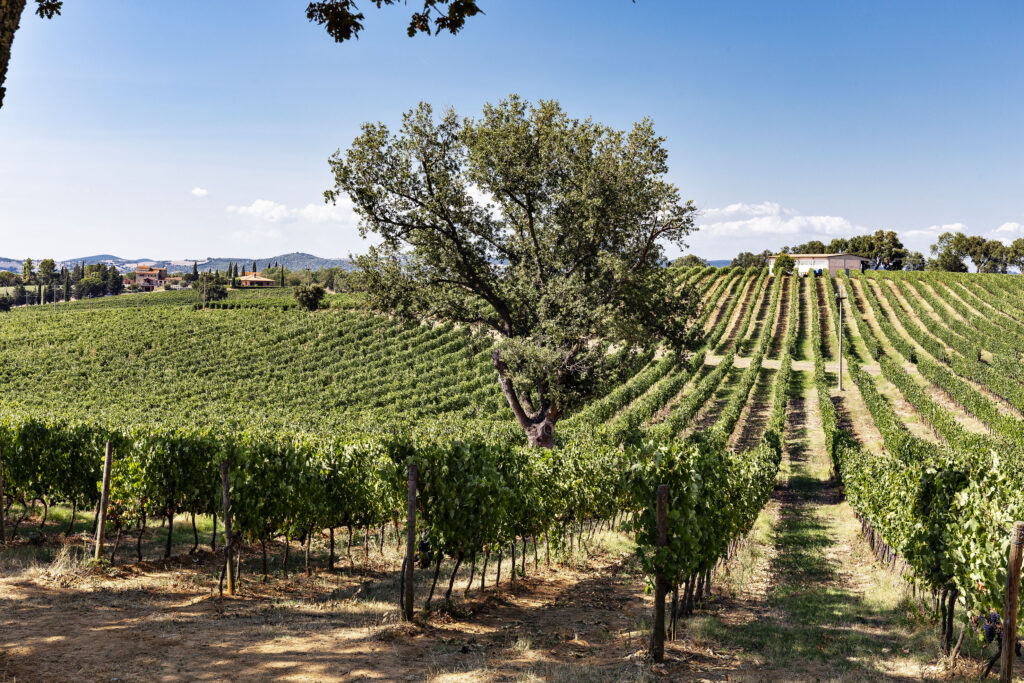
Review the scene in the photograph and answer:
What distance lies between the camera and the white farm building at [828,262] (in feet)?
366

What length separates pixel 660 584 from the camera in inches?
319

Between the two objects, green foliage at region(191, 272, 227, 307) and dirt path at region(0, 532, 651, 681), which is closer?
dirt path at region(0, 532, 651, 681)

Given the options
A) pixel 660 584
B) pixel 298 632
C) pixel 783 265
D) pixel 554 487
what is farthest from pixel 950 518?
pixel 783 265

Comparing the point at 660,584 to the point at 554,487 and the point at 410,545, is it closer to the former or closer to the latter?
the point at 410,545

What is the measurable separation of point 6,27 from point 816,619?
549 inches

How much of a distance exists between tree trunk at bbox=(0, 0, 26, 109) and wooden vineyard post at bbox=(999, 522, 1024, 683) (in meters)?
11.3

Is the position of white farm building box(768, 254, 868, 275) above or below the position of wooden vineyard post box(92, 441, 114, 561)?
above

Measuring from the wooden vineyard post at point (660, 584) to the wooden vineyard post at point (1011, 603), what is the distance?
11.9ft

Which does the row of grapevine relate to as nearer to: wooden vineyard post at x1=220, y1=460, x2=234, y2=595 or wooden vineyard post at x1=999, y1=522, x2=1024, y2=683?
wooden vineyard post at x1=999, y1=522, x2=1024, y2=683

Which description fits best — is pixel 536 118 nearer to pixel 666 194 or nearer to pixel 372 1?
pixel 666 194

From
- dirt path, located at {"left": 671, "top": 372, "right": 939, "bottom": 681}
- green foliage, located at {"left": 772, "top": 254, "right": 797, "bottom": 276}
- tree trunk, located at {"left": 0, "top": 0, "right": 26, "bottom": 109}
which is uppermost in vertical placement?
green foliage, located at {"left": 772, "top": 254, "right": 797, "bottom": 276}

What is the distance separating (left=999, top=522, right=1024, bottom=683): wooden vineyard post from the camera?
646 cm

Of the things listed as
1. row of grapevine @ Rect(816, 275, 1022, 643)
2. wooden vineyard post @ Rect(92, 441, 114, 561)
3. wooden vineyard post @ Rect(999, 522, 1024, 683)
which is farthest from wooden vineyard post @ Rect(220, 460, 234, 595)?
row of grapevine @ Rect(816, 275, 1022, 643)

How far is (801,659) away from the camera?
8.47 metres
